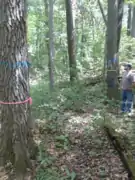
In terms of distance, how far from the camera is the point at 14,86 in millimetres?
3805

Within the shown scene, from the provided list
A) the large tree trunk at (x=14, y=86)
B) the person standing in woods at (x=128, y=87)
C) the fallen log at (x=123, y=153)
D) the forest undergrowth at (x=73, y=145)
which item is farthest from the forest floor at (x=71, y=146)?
the person standing in woods at (x=128, y=87)

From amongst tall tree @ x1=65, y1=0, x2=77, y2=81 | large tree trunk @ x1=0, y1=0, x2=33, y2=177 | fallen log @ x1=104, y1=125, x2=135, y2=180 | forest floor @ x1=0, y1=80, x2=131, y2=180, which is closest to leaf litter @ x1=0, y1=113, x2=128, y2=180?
forest floor @ x1=0, y1=80, x2=131, y2=180

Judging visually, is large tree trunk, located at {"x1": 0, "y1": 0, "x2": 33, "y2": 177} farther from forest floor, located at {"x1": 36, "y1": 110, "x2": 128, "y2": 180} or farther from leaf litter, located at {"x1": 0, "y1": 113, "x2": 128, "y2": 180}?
forest floor, located at {"x1": 36, "y1": 110, "x2": 128, "y2": 180}

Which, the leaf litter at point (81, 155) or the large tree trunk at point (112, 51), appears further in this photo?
the large tree trunk at point (112, 51)

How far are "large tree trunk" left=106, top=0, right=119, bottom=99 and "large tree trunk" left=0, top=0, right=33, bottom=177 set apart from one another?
15.0 ft

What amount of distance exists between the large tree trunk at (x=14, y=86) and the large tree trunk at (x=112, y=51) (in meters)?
4.57

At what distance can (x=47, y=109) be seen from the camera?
6.76 metres

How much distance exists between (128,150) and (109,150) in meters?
0.57

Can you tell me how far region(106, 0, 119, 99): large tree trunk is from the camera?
770cm

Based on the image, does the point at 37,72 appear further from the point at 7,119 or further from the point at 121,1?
the point at 7,119

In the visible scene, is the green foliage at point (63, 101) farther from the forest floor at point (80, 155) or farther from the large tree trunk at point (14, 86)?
the large tree trunk at point (14, 86)

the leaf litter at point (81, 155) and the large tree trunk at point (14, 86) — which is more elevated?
the large tree trunk at point (14, 86)

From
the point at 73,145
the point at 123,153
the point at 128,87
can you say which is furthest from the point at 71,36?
the point at 123,153

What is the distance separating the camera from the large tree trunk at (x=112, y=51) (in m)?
7.70
